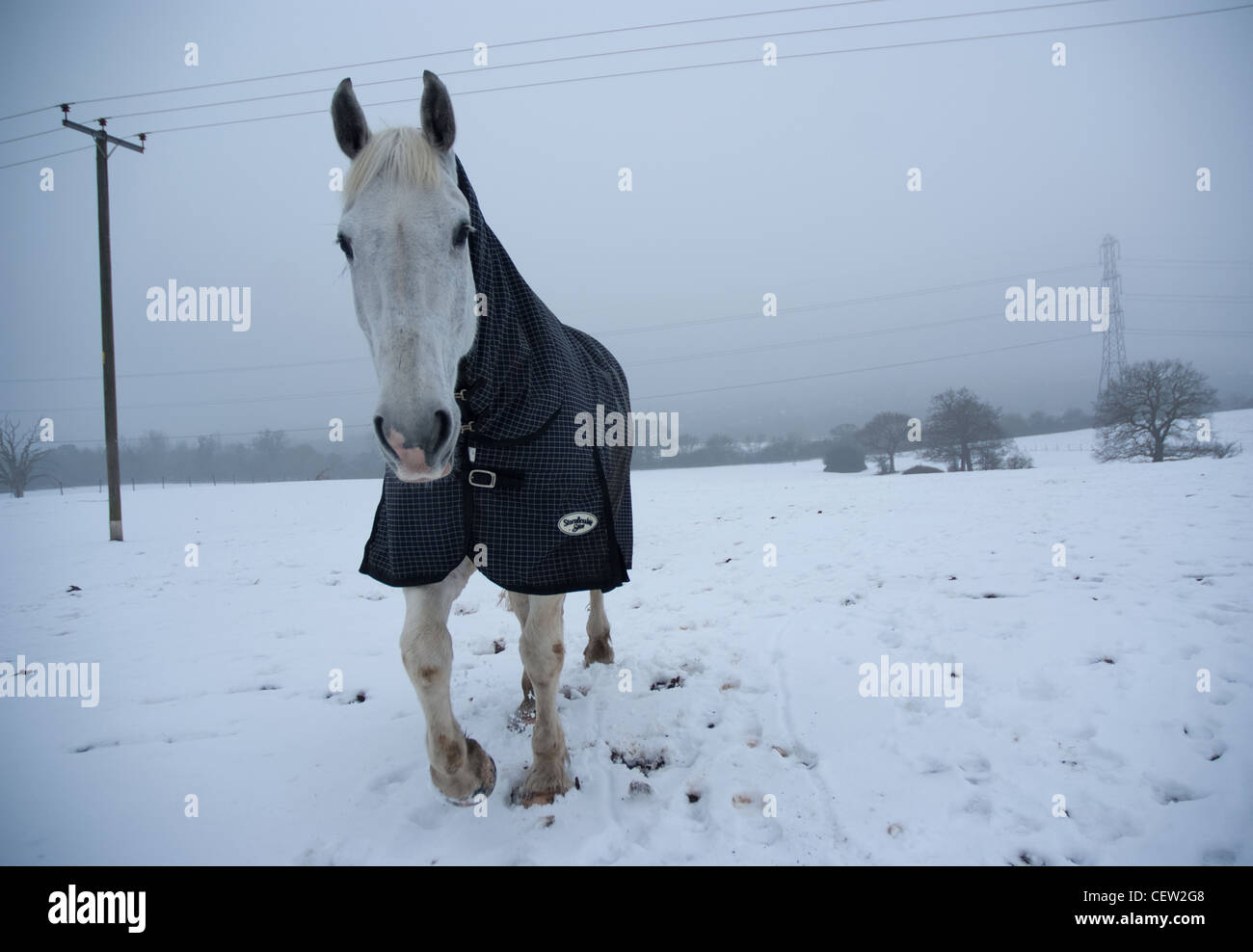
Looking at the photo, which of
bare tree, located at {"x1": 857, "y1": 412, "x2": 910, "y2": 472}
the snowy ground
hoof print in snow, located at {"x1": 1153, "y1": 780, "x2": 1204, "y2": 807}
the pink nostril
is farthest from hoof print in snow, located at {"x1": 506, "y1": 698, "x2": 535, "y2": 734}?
bare tree, located at {"x1": 857, "y1": 412, "x2": 910, "y2": 472}

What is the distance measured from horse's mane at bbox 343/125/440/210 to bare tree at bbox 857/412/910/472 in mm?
36691

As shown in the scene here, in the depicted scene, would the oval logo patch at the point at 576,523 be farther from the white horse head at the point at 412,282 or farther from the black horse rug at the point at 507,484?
the white horse head at the point at 412,282

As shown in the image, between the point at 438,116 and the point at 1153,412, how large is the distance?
38.3 m

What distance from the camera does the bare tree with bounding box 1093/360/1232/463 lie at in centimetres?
2594

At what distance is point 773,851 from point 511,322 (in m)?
2.41

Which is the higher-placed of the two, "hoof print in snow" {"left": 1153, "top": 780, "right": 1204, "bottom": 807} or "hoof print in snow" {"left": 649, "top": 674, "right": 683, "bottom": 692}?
"hoof print in snow" {"left": 1153, "top": 780, "right": 1204, "bottom": 807}

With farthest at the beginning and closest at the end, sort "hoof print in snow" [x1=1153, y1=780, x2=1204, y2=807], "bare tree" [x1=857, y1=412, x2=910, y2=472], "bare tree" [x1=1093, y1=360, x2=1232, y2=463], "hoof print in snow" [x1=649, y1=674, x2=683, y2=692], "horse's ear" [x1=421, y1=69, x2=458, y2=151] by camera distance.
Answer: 1. "bare tree" [x1=857, y1=412, x2=910, y2=472]
2. "bare tree" [x1=1093, y1=360, x2=1232, y2=463]
3. "hoof print in snow" [x1=649, y1=674, x2=683, y2=692]
4. "hoof print in snow" [x1=1153, y1=780, x2=1204, y2=807]
5. "horse's ear" [x1=421, y1=69, x2=458, y2=151]

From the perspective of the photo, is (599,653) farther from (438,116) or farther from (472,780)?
(438,116)

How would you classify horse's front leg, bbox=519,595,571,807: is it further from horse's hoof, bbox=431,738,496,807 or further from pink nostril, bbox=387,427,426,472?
pink nostril, bbox=387,427,426,472

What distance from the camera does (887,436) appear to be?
34.2m

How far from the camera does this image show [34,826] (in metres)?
2.09

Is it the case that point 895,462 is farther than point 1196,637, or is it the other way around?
point 895,462
